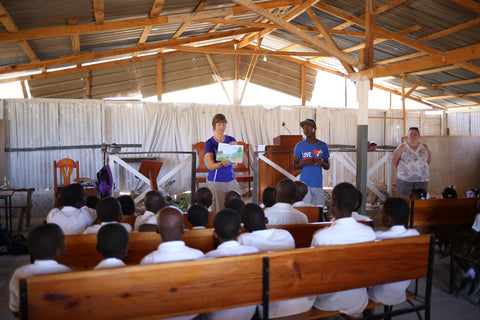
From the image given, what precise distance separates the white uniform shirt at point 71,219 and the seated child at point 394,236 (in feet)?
7.27

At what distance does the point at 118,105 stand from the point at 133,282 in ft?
27.8

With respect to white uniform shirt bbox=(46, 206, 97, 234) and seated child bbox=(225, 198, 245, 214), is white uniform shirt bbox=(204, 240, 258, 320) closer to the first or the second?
seated child bbox=(225, 198, 245, 214)

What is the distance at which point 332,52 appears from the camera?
529 centimetres

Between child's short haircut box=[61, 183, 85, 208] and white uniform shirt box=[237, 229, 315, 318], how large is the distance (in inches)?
62.3

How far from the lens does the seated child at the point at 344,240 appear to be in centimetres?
237

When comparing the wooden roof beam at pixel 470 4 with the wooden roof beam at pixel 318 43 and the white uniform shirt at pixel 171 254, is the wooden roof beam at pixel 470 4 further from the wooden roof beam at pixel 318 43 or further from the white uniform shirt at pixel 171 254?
the white uniform shirt at pixel 171 254

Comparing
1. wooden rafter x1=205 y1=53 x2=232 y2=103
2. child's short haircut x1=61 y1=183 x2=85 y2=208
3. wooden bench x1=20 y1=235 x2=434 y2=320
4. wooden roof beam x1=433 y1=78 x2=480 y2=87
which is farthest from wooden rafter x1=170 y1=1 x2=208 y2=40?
wooden roof beam x1=433 y1=78 x2=480 y2=87

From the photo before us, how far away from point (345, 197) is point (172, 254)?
116 centimetres

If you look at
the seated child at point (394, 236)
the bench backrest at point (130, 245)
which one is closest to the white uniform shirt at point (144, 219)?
the bench backrest at point (130, 245)

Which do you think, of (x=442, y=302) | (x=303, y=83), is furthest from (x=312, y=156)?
(x=303, y=83)

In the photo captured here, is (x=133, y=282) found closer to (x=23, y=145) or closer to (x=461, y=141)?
(x=23, y=145)

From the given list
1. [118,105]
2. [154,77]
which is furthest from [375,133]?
[118,105]

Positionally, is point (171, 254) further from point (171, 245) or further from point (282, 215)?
point (282, 215)

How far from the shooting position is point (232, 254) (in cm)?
216
